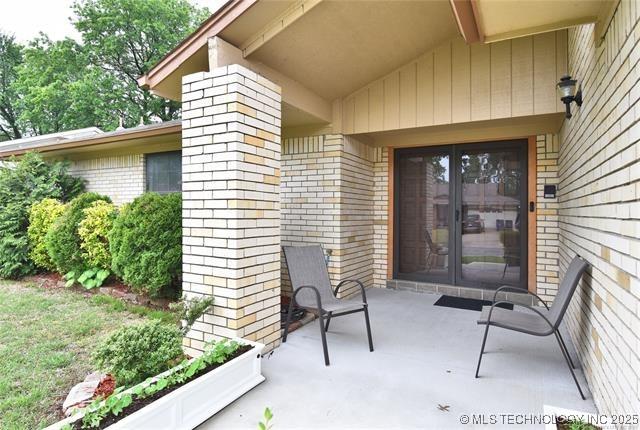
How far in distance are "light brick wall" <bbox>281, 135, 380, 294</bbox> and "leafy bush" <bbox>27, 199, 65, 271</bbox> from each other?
4011mm

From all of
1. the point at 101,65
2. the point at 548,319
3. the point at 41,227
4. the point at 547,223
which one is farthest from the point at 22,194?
the point at 101,65

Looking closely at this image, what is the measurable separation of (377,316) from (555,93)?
301cm

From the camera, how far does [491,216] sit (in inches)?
189

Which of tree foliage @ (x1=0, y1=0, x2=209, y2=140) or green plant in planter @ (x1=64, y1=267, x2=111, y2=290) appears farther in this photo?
tree foliage @ (x1=0, y1=0, x2=209, y2=140)

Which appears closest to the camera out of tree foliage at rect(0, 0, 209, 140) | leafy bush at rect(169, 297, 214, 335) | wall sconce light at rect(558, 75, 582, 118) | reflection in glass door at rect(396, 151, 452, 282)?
leafy bush at rect(169, 297, 214, 335)

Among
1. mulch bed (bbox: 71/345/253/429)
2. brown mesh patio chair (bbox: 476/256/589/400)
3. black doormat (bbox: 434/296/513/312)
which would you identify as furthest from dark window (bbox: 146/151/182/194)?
brown mesh patio chair (bbox: 476/256/589/400)

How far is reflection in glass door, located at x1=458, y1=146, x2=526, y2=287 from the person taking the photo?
15.4 feet

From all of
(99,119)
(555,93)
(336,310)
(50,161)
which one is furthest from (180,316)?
(99,119)

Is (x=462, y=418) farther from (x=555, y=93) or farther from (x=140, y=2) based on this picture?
(x=140, y=2)

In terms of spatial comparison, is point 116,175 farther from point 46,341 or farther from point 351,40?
point 351,40

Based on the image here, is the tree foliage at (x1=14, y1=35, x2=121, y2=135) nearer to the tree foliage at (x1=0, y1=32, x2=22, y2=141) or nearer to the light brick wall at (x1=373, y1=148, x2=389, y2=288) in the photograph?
the tree foliage at (x1=0, y1=32, x2=22, y2=141)

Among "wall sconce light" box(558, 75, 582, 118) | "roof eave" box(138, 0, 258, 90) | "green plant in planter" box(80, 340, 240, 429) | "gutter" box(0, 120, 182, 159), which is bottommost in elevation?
"green plant in planter" box(80, 340, 240, 429)

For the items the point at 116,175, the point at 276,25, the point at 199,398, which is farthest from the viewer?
the point at 116,175

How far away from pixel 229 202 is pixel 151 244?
1.90 metres
